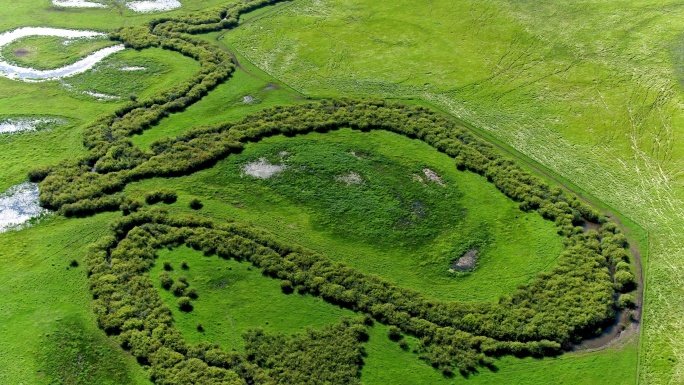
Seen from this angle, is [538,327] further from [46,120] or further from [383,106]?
[46,120]

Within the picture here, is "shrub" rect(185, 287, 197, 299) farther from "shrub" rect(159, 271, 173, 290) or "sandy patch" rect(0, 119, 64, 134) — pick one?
"sandy patch" rect(0, 119, 64, 134)

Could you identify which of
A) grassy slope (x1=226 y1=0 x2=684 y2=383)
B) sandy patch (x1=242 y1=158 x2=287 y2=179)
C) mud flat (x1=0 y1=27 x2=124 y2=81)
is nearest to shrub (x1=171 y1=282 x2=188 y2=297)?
sandy patch (x1=242 y1=158 x2=287 y2=179)

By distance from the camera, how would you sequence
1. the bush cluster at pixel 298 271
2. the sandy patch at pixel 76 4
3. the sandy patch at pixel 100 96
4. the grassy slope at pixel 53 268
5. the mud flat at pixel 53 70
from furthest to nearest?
the sandy patch at pixel 76 4 < the mud flat at pixel 53 70 < the sandy patch at pixel 100 96 < the bush cluster at pixel 298 271 < the grassy slope at pixel 53 268

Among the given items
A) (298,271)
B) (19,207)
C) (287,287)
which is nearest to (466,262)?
(298,271)

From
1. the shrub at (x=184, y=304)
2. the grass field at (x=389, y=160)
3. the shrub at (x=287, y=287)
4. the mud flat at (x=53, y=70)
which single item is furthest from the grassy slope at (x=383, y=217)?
the mud flat at (x=53, y=70)

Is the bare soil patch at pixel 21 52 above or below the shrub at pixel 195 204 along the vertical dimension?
above

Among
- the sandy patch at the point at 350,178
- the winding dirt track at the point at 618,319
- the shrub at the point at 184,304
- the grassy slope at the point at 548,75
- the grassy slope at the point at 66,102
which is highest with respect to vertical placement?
the grassy slope at the point at 548,75

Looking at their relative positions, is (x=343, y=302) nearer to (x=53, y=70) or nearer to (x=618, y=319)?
(x=618, y=319)

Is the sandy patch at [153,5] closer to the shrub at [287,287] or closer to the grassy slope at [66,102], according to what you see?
the grassy slope at [66,102]

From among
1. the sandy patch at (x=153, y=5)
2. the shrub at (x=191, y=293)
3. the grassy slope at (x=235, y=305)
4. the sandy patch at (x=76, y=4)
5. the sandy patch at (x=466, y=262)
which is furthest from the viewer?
the sandy patch at (x=76, y=4)
